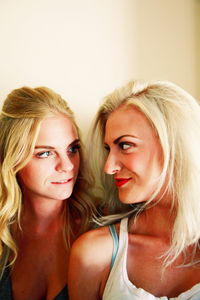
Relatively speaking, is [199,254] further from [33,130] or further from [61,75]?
[61,75]

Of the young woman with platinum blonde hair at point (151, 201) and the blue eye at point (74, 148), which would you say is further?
the blue eye at point (74, 148)

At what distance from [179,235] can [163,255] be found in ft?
0.30

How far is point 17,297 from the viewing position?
3.53 ft

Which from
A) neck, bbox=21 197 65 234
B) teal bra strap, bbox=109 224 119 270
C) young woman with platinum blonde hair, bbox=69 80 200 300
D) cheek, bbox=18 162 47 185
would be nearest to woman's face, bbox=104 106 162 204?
young woman with platinum blonde hair, bbox=69 80 200 300

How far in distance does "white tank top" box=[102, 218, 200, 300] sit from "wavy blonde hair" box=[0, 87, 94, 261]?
261 millimetres

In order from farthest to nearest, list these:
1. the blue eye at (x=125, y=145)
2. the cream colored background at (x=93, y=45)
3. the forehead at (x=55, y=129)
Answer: the cream colored background at (x=93, y=45) → the forehead at (x=55, y=129) → the blue eye at (x=125, y=145)

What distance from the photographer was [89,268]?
37.4 inches

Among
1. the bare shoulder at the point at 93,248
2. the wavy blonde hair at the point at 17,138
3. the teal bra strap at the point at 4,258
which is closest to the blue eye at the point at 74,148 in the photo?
the wavy blonde hair at the point at 17,138

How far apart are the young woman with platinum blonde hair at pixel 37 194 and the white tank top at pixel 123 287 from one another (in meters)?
0.22

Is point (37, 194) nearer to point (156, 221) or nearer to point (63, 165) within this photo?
point (63, 165)

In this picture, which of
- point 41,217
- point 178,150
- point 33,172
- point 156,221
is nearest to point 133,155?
point 178,150

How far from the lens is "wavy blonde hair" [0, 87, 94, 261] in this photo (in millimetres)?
1024

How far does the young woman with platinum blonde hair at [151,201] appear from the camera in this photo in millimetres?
876

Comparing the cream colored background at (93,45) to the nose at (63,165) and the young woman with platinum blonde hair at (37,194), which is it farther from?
the nose at (63,165)
